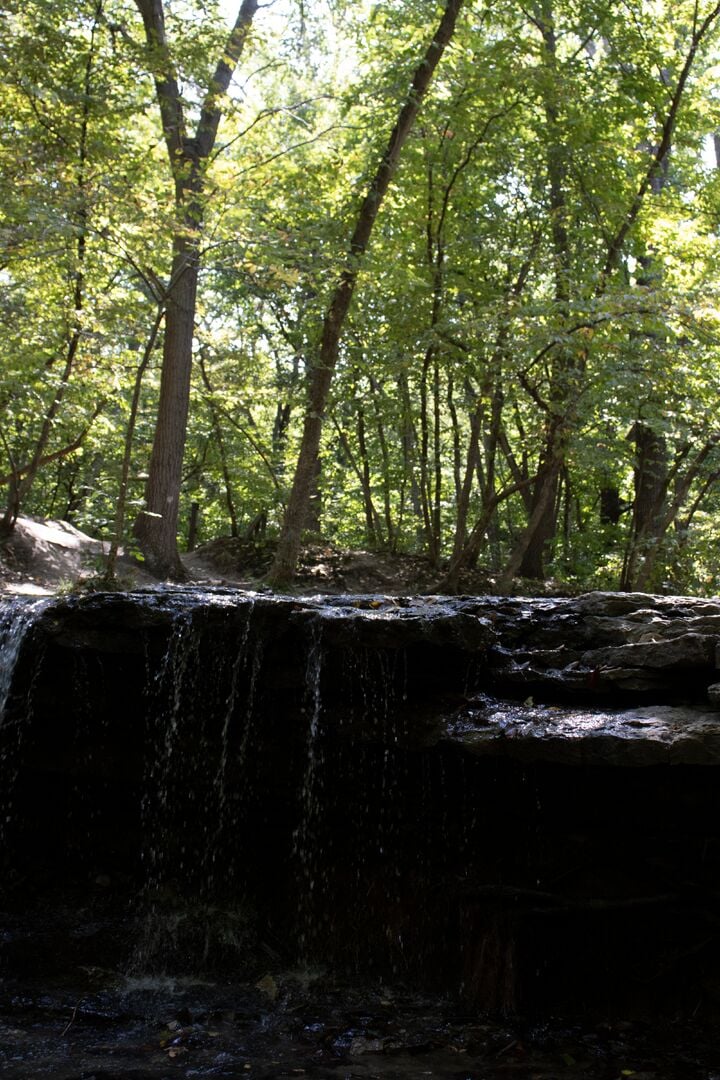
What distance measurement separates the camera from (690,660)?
4879 mm

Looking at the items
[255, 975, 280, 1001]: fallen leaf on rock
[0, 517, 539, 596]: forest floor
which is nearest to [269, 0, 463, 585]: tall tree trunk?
[0, 517, 539, 596]: forest floor

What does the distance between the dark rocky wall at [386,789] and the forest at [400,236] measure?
323 centimetres

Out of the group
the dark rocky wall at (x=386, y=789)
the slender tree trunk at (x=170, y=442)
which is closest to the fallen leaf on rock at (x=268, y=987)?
the dark rocky wall at (x=386, y=789)

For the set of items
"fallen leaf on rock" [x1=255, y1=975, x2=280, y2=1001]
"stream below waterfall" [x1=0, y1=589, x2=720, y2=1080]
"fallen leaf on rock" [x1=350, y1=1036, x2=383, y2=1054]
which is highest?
"stream below waterfall" [x1=0, y1=589, x2=720, y2=1080]

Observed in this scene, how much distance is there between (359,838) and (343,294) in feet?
Result: 22.4

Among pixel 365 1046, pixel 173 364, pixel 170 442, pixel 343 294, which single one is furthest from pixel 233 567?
pixel 365 1046

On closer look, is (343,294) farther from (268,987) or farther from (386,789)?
(268,987)

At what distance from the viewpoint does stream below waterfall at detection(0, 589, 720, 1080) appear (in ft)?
14.5

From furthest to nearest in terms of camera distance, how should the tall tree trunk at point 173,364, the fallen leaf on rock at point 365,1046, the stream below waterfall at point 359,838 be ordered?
the tall tree trunk at point 173,364, the stream below waterfall at point 359,838, the fallen leaf on rock at point 365,1046

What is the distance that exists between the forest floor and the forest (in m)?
0.43

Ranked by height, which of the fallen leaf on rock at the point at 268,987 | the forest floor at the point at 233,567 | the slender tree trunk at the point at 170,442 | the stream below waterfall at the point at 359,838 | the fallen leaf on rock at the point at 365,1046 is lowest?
the fallen leaf on rock at the point at 268,987

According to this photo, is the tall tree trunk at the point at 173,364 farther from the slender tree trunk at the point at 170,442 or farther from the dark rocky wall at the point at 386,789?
the dark rocky wall at the point at 386,789

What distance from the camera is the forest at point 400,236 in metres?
9.38

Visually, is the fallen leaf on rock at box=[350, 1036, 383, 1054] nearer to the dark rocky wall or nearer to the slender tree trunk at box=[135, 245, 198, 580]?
the dark rocky wall
